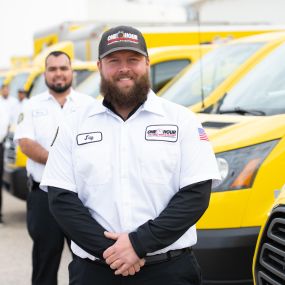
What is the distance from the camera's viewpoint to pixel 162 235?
9.27 ft

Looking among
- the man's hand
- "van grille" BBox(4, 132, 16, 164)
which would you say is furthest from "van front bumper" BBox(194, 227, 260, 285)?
"van grille" BBox(4, 132, 16, 164)

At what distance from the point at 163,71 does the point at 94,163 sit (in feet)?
18.1

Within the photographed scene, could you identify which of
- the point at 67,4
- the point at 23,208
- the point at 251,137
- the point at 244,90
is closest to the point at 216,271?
the point at 251,137

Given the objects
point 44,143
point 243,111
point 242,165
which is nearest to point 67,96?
point 44,143

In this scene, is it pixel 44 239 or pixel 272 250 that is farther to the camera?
pixel 44 239

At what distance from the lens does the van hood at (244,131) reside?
4.19 metres

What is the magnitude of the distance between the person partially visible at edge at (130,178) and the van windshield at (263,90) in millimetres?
1989

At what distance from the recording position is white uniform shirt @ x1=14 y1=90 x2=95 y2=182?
4.96 m

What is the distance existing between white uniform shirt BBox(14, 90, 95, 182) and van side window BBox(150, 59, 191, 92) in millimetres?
3287

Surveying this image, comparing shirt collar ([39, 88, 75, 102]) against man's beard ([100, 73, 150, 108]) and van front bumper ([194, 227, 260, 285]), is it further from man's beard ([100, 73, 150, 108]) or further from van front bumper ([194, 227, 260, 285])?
man's beard ([100, 73, 150, 108])

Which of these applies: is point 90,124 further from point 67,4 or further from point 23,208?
point 67,4

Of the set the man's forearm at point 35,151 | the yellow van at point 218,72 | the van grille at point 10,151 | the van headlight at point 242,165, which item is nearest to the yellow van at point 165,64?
the van grille at point 10,151

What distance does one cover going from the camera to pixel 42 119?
498 cm

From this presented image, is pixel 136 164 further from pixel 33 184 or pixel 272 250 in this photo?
pixel 33 184
